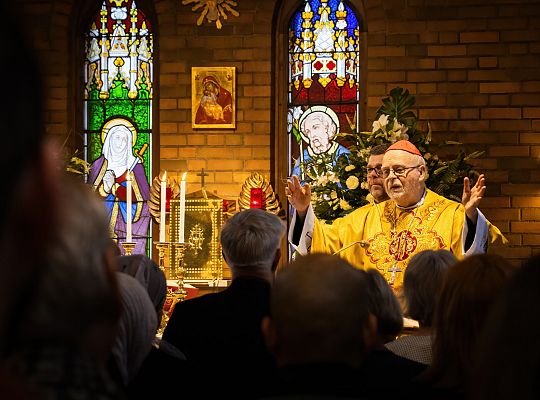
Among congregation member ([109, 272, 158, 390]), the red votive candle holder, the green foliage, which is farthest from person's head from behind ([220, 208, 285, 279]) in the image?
the red votive candle holder

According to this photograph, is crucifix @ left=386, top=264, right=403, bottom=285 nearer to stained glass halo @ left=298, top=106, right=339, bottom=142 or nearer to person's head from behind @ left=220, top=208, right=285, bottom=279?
stained glass halo @ left=298, top=106, right=339, bottom=142

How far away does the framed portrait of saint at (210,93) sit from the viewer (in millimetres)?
8430

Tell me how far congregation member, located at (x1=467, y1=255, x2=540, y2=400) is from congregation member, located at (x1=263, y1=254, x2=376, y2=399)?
1.77 feet

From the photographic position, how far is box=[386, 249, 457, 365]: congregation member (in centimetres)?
285

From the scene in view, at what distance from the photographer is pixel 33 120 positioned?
2.20 ft

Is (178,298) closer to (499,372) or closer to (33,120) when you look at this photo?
(499,372)

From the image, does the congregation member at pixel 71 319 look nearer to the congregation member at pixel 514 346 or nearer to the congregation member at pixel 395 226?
the congregation member at pixel 514 346

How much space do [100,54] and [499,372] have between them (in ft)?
26.8

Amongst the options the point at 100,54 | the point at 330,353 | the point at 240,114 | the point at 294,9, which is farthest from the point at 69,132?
the point at 330,353

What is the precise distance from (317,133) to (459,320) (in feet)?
21.5

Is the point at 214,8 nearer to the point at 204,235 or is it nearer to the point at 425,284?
the point at 204,235

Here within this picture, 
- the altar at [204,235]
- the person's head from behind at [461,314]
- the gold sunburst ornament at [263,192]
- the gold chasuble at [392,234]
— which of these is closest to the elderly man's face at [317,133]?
the gold sunburst ornament at [263,192]

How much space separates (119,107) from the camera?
29.2 ft

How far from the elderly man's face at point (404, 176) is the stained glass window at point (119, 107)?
2.94m
